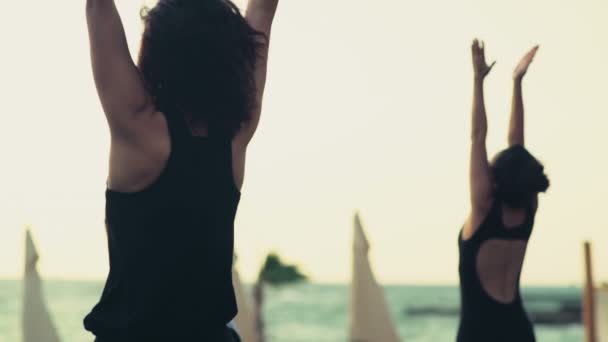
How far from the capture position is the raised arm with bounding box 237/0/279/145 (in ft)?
6.11

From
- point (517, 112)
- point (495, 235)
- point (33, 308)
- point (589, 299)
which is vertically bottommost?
point (589, 299)

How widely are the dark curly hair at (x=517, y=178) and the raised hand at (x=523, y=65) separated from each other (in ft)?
1.83

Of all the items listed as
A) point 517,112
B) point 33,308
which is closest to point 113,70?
point 517,112

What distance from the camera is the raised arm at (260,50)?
1863 mm

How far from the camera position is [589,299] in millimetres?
9641

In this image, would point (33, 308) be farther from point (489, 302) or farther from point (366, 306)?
point (489, 302)

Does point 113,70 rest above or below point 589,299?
above

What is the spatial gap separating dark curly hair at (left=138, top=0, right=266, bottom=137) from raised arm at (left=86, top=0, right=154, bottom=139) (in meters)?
0.07

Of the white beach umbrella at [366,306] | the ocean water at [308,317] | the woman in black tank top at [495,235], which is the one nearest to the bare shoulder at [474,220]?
the woman in black tank top at [495,235]

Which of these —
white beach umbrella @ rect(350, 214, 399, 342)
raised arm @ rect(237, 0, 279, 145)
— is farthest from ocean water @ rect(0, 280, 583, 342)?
raised arm @ rect(237, 0, 279, 145)

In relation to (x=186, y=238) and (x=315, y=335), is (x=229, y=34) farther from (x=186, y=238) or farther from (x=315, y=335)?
(x=315, y=335)

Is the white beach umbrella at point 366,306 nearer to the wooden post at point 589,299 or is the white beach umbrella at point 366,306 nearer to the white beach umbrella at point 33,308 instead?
the wooden post at point 589,299

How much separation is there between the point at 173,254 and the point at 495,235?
2.04 m

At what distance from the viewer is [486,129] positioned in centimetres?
358
